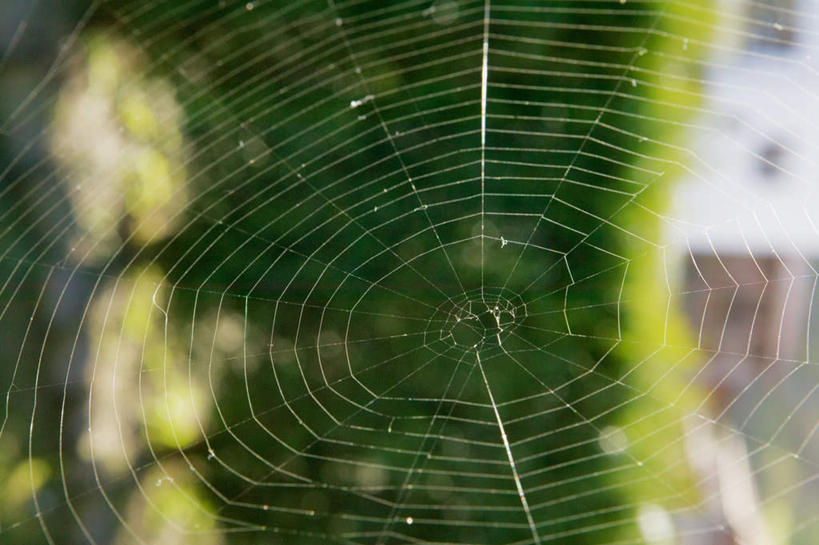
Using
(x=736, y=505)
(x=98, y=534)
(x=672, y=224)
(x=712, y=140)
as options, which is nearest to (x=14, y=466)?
(x=98, y=534)

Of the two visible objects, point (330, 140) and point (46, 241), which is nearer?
point (330, 140)

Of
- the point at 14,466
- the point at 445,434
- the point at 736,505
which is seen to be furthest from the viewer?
the point at 736,505

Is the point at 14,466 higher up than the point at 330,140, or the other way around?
the point at 330,140

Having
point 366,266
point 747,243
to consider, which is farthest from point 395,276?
point 747,243

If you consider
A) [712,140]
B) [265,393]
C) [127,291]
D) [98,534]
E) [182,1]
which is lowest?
[98,534]

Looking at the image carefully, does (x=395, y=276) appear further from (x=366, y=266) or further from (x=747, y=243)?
(x=747, y=243)

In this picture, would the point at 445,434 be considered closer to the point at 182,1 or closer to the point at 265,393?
the point at 265,393

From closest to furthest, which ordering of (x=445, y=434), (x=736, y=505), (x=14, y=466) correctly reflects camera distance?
(x=445, y=434)
(x=14, y=466)
(x=736, y=505)
